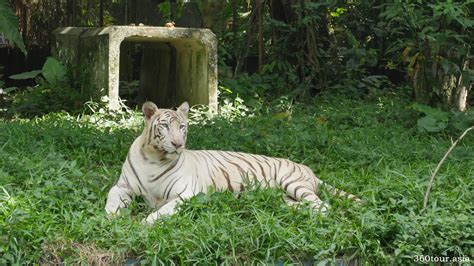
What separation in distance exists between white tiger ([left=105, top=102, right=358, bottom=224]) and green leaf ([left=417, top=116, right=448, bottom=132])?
2818mm

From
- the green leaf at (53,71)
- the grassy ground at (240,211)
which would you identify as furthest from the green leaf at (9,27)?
the green leaf at (53,71)

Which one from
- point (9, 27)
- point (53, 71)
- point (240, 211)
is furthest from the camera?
point (53, 71)

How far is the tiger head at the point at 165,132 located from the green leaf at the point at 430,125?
3.57 m

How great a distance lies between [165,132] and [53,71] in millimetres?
4920

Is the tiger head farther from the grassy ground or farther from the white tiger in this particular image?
the grassy ground

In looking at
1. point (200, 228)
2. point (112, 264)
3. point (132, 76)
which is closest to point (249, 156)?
point (200, 228)

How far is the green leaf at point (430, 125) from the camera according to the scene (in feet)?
26.8

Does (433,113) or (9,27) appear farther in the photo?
(433,113)

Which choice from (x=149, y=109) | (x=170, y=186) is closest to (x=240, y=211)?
(x=170, y=186)

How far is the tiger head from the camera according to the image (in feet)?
17.4

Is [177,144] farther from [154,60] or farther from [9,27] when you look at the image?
[154,60]

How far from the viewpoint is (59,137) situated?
7.06 m

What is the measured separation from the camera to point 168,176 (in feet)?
17.5

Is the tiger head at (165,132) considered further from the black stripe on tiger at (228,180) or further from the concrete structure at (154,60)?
the concrete structure at (154,60)
